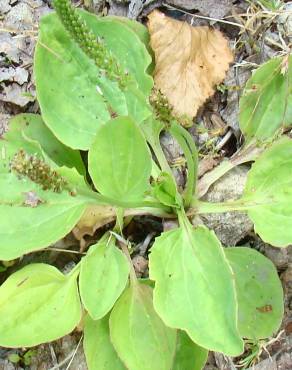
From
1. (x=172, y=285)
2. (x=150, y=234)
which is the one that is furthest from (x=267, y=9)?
(x=172, y=285)

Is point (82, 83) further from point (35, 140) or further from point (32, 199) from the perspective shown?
point (32, 199)

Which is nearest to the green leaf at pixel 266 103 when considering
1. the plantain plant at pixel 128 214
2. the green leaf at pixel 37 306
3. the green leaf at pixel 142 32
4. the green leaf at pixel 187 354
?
the plantain plant at pixel 128 214

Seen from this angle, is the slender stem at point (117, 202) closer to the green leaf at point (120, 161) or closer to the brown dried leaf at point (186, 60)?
the green leaf at point (120, 161)

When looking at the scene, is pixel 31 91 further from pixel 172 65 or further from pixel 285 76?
pixel 285 76

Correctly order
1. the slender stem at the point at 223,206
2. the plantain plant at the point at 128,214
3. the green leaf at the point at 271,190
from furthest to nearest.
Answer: the slender stem at the point at 223,206 < the green leaf at the point at 271,190 < the plantain plant at the point at 128,214

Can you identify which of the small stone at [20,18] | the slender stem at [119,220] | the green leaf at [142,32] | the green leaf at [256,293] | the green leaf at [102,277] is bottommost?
the green leaf at [256,293]

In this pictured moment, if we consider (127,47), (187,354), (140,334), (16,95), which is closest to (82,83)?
(127,47)

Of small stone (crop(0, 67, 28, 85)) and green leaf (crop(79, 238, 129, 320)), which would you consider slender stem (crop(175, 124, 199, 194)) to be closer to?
green leaf (crop(79, 238, 129, 320))
